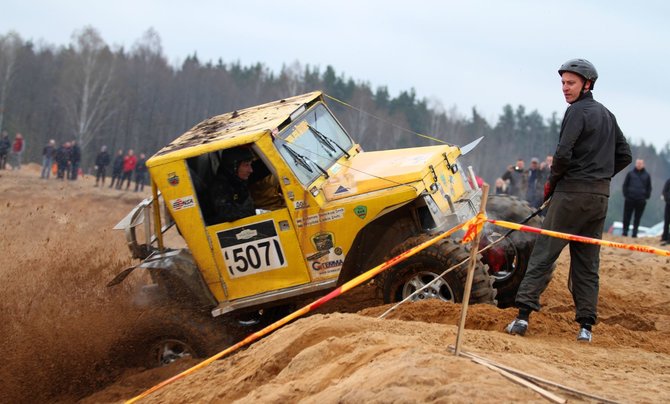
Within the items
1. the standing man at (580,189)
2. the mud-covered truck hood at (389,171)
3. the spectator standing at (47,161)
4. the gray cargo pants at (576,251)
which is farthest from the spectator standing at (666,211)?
the spectator standing at (47,161)

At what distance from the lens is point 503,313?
6410mm

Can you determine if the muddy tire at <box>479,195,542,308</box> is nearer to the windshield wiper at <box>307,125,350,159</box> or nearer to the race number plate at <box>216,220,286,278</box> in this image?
the windshield wiper at <box>307,125,350,159</box>

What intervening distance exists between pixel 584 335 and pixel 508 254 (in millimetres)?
2477

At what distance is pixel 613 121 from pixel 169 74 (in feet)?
198

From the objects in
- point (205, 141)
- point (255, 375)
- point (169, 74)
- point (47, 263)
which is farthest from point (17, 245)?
point (169, 74)

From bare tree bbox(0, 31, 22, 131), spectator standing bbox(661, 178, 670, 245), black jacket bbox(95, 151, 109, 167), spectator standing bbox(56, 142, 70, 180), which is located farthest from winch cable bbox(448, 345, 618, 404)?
bare tree bbox(0, 31, 22, 131)

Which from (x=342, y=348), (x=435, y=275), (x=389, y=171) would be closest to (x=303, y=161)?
(x=389, y=171)

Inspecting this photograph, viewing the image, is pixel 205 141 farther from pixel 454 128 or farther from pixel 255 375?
pixel 454 128

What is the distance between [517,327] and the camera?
5.94 meters

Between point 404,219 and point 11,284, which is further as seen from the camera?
point 11,284

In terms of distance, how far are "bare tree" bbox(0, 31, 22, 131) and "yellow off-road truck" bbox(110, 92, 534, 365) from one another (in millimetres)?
48691

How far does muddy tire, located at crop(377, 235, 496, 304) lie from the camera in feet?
22.2

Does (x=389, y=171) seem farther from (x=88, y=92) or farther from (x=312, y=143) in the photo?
(x=88, y=92)

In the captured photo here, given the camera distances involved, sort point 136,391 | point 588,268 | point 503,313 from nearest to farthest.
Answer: point 588,268, point 503,313, point 136,391
